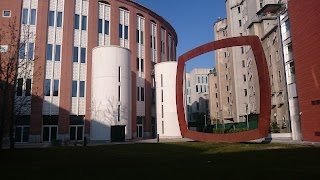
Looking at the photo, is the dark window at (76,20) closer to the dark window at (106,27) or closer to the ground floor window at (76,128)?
the dark window at (106,27)

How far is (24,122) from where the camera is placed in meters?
40.2

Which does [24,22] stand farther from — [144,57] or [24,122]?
[144,57]

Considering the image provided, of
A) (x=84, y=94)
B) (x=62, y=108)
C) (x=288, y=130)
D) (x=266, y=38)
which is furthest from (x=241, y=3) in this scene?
(x=62, y=108)

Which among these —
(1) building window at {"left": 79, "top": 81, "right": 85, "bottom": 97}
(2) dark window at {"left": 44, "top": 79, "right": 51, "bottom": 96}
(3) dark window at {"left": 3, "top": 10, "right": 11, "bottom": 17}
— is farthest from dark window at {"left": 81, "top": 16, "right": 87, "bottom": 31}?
(3) dark window at {"left": 3, "top": 10, "right": 11, "bottom": 17}

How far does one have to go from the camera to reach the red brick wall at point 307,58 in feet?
92.7

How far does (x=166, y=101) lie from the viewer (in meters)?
49.6

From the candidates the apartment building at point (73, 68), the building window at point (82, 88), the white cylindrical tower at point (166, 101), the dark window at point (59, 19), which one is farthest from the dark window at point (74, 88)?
the white cylindrical tower at point (166, 101)

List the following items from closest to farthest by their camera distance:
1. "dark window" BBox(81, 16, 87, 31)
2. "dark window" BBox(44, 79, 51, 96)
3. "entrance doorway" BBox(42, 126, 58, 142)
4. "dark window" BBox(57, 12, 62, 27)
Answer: "entrance doorway" BBox(42, 126, 58, 142), "dark window" BBox(44, 79, 51, 96), "dark window" BBox(57, 12, 62, 27), "dark window" BBox(81, 16, 87, 31)

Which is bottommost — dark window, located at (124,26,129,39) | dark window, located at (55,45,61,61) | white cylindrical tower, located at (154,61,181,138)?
white cylindrical tower, located at (154,61,181,138)

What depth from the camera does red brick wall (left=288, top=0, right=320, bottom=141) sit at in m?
28.3

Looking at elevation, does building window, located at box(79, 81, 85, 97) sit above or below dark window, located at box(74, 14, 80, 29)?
below

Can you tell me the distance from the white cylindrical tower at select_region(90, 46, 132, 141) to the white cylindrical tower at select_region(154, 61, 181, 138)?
871 cm

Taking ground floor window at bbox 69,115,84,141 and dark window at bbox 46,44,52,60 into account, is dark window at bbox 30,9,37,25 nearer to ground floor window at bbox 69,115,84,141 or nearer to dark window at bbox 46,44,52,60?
dark window at bbox 46,44,52,60

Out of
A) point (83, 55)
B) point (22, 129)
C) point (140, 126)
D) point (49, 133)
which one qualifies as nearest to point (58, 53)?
point (83, 55)
